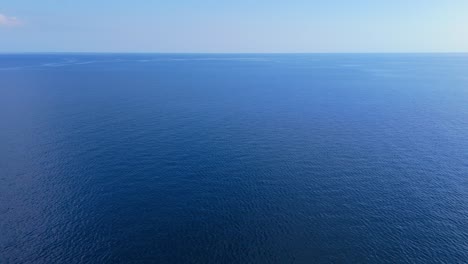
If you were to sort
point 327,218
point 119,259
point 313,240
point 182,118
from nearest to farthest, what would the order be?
point 119,259 < point 313,240 < point 327,218 < point 182,118

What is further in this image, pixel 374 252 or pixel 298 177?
pixel 298 177

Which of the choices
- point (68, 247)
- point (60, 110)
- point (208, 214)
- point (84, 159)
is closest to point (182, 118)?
point (84, 159)

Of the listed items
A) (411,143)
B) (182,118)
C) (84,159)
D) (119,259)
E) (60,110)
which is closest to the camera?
(119,259)

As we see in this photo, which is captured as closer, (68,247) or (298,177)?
Answer: (68,247)

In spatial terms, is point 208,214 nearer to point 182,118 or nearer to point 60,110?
point 182,118

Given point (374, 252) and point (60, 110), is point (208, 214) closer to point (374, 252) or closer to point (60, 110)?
point (374, 252)

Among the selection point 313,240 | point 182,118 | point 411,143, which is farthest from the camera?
point 182,118

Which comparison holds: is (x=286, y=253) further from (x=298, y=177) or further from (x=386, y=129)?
(x=386, y=129)

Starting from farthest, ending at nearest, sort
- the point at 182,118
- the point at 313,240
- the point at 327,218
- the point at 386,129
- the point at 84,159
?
the point at 182,118, the point at 386,129, the point at 84,159, the point at 327,218, the point at 313,240

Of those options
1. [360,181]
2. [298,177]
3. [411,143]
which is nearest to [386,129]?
[411,143]
